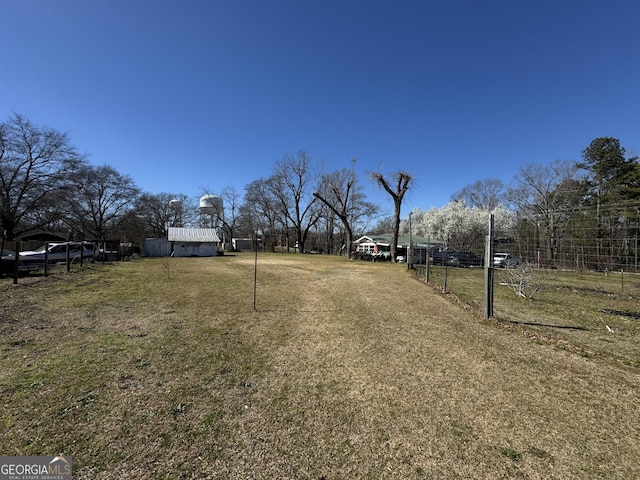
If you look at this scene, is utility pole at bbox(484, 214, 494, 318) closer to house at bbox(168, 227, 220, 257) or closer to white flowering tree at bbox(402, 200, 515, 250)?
white flowering tree at bbox(402, 200, 515, 250)

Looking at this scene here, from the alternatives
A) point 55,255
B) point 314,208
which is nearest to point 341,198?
point 314,208

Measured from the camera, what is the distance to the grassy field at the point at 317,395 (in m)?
2.20

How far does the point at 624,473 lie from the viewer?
2090 millimetres

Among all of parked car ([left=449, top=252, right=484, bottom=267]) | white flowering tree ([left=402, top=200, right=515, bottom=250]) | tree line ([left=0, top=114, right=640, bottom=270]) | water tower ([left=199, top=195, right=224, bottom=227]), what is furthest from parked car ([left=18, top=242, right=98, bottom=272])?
white flowering tree ([left=402, top=200, right=515, bottom=250])

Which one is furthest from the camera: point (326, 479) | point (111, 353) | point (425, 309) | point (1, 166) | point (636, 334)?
point (1, 166)

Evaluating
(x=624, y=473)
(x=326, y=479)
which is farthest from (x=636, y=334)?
(x=326, y=479)

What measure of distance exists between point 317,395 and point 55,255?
23361 millimetres

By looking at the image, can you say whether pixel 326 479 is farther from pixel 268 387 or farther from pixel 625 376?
pixel 625 376

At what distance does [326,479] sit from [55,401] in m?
3.05

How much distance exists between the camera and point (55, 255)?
18.1 metres

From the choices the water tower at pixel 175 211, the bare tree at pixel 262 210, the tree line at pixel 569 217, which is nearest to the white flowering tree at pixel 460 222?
the tree line at pixel 569 217

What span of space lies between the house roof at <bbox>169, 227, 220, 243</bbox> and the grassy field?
1140 inches

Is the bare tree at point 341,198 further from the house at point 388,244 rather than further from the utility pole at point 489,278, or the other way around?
the utility pole at point 489,278

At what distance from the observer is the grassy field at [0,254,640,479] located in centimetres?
220
